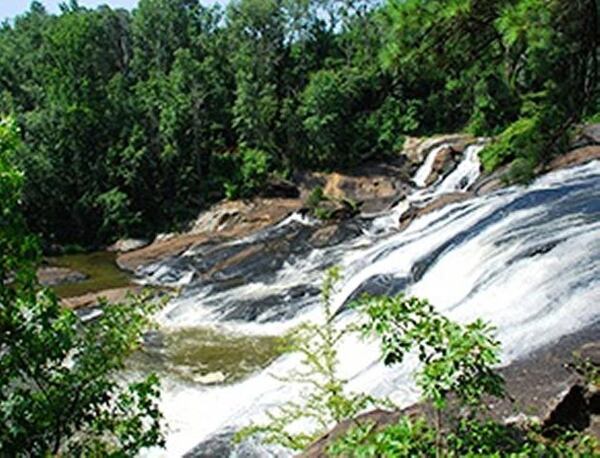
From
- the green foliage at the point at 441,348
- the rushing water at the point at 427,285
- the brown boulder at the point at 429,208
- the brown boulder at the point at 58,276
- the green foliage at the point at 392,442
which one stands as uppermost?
the brown boulder at the point at 58,276

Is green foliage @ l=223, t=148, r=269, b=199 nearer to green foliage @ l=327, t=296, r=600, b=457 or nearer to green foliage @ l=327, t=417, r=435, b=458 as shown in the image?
green foliage @ l=327, t=296, r=600, b=457

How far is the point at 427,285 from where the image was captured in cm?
1370

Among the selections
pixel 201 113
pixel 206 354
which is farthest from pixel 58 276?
pixel 201 113

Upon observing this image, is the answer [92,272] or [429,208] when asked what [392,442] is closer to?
[429,208]

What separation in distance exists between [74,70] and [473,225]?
31.1 metres

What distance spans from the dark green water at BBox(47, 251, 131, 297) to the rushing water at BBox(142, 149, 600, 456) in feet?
Answer: 8.86

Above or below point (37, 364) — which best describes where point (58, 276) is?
below

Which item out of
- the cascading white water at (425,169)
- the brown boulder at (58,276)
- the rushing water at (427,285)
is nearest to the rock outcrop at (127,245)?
the brown boulder at (58,276)

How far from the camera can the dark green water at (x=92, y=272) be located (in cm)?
2322

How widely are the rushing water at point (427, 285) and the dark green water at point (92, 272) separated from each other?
270 cm

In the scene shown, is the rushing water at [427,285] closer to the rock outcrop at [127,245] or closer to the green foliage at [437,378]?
the green foliage at [437,378]

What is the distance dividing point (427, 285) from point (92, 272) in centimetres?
1672

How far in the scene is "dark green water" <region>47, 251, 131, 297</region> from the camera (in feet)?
76.2

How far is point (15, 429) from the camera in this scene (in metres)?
4.21
